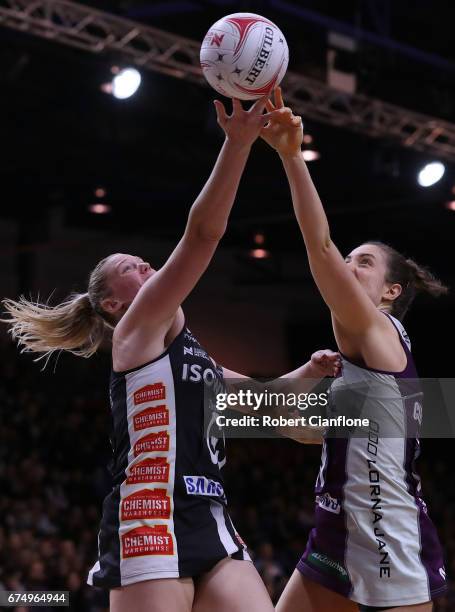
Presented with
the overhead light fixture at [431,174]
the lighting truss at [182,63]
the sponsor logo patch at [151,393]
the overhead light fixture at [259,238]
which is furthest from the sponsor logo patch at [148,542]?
the overhead light fixture at [259,238]

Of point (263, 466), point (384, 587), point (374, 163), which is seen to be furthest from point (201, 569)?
point (263, 466)

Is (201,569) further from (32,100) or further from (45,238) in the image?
(45,238)

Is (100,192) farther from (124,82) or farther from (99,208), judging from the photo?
(124,82)

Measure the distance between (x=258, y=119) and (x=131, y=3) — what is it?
700 centimetres

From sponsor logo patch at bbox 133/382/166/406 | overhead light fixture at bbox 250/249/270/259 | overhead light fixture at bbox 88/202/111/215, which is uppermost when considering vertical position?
overhead light fixture at bbox 250/249/270/259

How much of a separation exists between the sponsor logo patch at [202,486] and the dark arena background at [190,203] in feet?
13.0

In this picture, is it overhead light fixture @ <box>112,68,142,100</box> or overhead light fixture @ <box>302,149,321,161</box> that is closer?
overhead light fixture @ <box>112,68,142,100</box>

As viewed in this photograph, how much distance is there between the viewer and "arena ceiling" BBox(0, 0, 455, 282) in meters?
9.96

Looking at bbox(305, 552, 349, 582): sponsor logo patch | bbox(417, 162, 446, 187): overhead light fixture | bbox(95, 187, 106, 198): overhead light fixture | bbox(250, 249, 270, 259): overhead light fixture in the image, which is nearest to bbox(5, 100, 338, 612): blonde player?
bbox(305, 552, 349, 582): sponsor logo patch

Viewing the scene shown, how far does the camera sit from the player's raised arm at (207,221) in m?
3.42

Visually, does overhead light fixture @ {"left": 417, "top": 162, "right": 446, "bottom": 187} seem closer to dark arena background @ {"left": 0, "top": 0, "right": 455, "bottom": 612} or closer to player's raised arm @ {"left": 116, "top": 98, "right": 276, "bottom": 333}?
dark arena background @ {"left": 0, "top": 0, "right": 455, "bottom": 612}

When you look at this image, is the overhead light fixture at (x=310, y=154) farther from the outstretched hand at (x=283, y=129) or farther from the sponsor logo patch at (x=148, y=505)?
the sponsor logo patch at (x=148, y=505)

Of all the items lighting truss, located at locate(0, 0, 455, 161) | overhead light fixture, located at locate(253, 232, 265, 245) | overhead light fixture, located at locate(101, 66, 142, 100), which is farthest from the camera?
overhead light fixture, located at locate(253, 232, 265, 245)

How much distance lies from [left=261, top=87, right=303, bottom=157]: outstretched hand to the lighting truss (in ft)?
16.5
